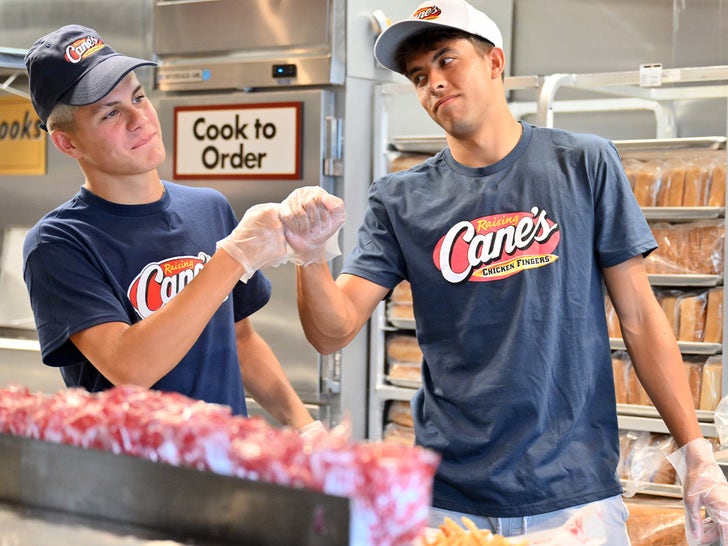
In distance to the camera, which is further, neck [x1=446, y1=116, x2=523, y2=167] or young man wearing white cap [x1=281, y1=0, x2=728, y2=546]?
neck [x1=446, y1=116, x2=523, y2=167]

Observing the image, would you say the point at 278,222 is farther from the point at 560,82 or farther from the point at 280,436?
the point at 560,82

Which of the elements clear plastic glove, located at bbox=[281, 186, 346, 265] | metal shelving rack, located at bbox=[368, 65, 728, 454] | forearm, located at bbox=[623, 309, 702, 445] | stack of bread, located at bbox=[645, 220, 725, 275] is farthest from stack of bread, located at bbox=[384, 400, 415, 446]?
clear plastic glove, located at bbox=[281, 186, 346, 265]

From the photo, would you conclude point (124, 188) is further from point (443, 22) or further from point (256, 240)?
point (443, 22)

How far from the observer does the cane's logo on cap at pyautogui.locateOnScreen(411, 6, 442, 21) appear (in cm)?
204

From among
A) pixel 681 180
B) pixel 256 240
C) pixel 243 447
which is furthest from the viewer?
pixel 681 180

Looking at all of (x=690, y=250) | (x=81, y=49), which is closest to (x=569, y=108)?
(x=690, y=250)

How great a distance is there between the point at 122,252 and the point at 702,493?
1233mm

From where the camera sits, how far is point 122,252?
1908 mm

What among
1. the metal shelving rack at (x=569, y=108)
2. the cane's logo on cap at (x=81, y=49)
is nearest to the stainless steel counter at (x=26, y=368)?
the metal shelving rack at (x=569, y=108)

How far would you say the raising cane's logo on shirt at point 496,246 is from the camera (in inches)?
76.6

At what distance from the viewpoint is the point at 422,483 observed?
33.0 inches

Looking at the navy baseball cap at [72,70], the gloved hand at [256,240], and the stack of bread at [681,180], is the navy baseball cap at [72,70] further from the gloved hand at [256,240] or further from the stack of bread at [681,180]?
the stack of bread at [681,180]

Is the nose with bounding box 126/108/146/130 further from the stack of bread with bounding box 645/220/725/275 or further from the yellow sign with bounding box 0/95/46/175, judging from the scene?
the yellow sign with bounding box 0/95/46/175

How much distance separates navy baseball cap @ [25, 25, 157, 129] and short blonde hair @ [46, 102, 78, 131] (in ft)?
0.05
